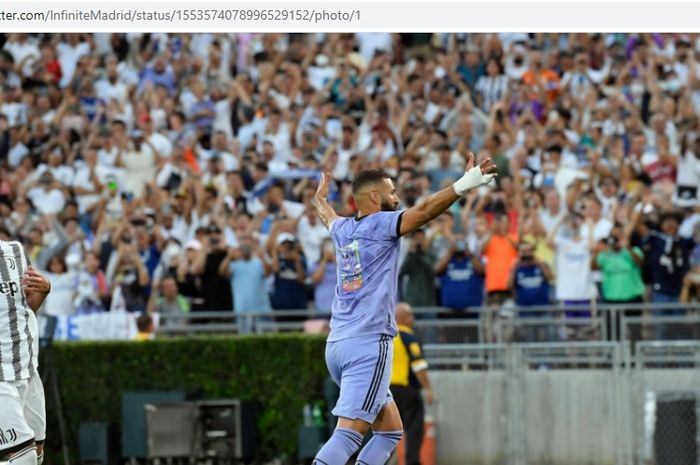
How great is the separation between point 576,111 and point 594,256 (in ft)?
13.2

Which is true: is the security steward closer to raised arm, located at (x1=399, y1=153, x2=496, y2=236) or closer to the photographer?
→ the photographer

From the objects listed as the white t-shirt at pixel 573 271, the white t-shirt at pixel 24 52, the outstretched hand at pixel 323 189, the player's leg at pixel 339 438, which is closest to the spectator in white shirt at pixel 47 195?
the white t-shirt at pixel 24 52

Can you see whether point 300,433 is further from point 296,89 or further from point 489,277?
point 296,89

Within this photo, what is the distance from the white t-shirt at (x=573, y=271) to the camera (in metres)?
19.9

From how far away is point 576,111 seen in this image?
76.2ft

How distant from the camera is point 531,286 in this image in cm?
1986

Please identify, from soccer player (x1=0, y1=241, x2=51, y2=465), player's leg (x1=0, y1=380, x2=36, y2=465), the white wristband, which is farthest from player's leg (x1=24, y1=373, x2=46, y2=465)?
the white wristband

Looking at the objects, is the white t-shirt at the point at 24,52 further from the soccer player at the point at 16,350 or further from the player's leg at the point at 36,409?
the soccer player at the point at 16,350

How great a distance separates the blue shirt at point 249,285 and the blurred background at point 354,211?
34 millimetres

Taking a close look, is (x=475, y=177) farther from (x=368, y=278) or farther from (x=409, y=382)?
(x=409, y=382)

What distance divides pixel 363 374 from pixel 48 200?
13959 mm

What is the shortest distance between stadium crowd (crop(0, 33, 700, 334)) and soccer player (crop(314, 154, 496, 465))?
8.76m

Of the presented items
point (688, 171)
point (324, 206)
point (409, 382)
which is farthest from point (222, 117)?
point (324, 206)

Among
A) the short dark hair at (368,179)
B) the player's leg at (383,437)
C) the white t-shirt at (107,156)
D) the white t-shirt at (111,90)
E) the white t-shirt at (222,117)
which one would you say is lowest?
the player's leg at (383,437)
